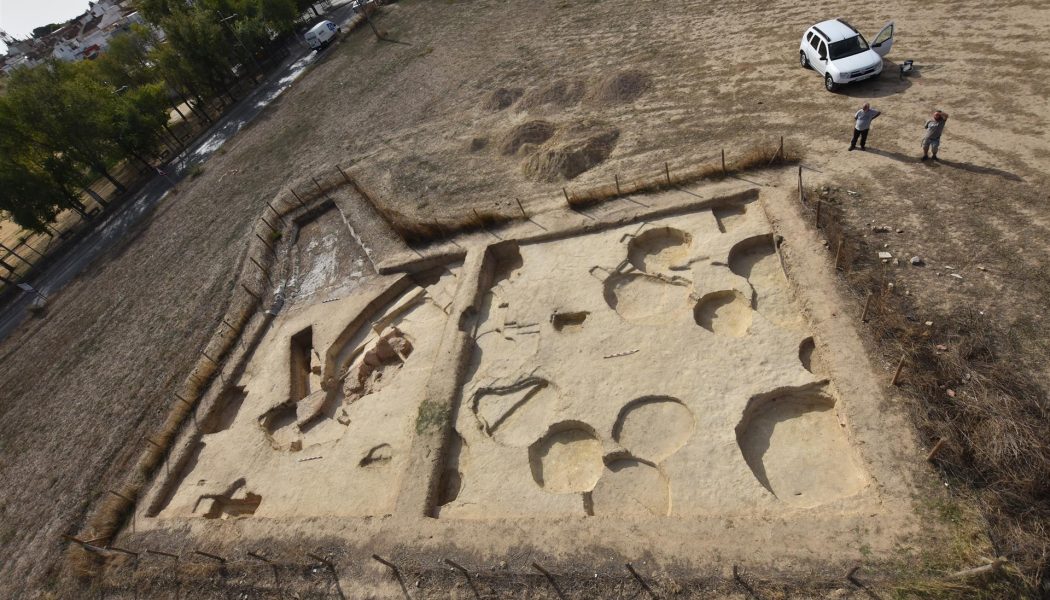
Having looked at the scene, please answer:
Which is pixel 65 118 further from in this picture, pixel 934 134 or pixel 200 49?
pixel 934 134

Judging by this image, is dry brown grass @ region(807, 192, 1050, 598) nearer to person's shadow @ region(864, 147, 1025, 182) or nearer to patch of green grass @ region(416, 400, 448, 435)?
person's shadow @ region(864, 147, 1025, 182)

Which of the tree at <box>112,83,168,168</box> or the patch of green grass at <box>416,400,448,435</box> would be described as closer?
the patch of green grass at <box>416,400,448,435</box>

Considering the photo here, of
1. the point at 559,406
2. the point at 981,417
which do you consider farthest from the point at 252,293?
the point at 981,417

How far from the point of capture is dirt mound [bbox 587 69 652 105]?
1986 centimetres

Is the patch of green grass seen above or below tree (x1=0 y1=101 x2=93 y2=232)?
below

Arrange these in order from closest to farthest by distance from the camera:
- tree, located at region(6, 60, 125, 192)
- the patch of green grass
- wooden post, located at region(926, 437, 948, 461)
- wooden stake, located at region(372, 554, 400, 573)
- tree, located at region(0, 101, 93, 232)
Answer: wooden post, located at region(926, 437, 948, 461), wooden stake, located at region(372, 554, 400, 573), the patch of green grass, tree, located at region(0, 101, 93, 232), tree, located at region(6, 60, 125, 192)

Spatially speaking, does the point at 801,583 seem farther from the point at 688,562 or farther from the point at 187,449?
the point at 187,449

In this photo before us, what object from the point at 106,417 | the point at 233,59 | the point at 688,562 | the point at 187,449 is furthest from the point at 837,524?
the point at 233,59

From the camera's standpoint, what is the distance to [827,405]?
368 inches

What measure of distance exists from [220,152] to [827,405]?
32.3 m

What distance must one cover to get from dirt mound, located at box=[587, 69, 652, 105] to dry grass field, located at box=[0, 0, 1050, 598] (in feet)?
0.32

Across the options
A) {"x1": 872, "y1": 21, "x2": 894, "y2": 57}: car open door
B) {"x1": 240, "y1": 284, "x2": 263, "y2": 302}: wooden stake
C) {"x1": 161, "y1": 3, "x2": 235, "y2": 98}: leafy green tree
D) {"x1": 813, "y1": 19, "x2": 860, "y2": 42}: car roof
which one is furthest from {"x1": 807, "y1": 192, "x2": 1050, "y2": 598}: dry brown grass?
{"x1": 161, "y1": 3, "x2": 235, "y2": 98}: leafy green tree

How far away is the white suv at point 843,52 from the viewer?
15547 mm

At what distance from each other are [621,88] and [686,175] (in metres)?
7.70
